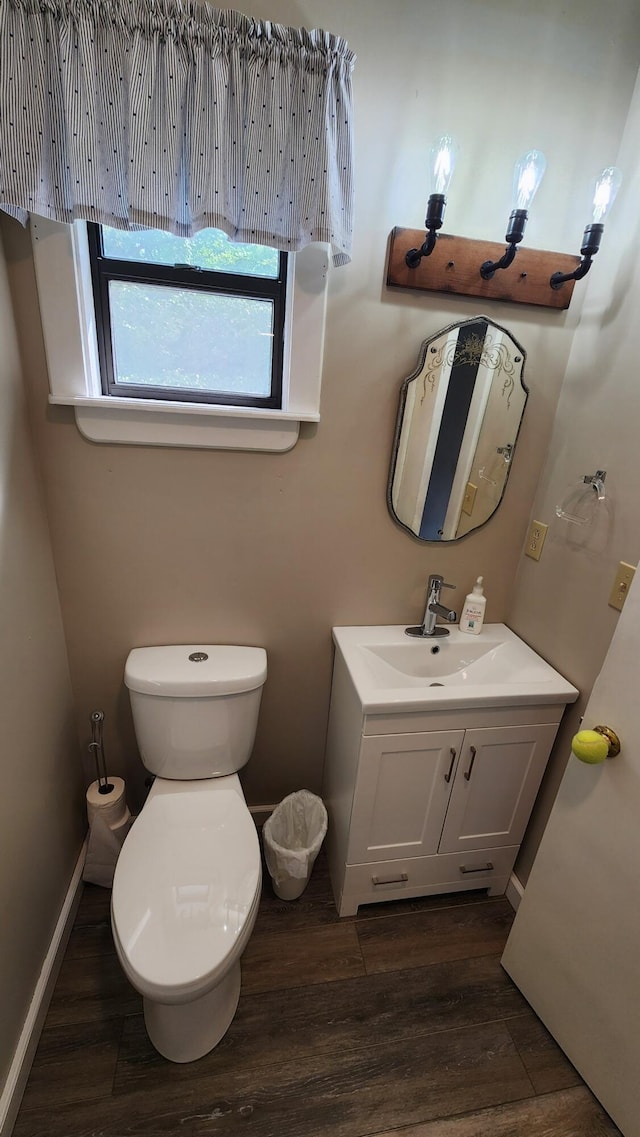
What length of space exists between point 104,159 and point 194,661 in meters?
1.21

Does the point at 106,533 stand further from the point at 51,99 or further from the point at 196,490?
the point at 51,99

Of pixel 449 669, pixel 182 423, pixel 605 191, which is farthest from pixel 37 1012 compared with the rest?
pixel 605 191

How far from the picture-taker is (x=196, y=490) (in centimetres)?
Result: 132

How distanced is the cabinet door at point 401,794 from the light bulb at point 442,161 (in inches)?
54.0

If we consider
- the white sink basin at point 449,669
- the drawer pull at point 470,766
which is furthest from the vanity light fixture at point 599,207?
the drawer pull at point 470,766

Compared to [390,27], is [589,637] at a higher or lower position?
lower

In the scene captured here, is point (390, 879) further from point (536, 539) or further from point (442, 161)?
point (442, 161)

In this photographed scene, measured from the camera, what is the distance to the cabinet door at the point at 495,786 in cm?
134

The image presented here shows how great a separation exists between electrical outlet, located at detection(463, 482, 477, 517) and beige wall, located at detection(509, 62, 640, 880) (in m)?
0.22

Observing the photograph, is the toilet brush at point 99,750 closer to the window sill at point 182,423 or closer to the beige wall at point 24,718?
the beige wall at point 24,718

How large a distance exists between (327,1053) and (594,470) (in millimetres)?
1683

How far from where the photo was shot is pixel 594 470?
1.27 m

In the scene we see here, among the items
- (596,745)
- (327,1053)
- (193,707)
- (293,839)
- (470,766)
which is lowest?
(327,1053)

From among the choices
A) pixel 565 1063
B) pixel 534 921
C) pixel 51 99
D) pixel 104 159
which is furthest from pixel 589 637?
pixel 51 99
